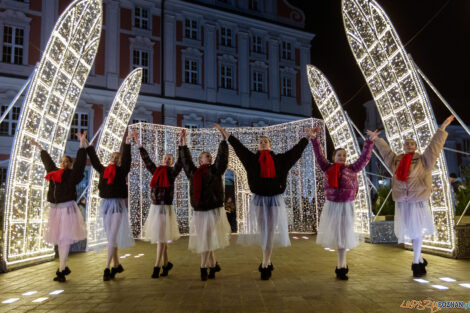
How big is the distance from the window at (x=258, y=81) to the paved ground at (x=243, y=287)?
20.0m

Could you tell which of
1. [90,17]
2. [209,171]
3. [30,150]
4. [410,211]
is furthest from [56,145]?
[410,211]

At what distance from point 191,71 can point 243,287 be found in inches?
812

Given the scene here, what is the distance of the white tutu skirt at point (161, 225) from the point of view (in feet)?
17.5

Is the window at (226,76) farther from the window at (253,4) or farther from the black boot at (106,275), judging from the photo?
the black boot at (106,275)

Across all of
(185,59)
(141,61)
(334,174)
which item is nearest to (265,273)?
(334,174)

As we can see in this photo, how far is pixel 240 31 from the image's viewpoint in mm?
25328

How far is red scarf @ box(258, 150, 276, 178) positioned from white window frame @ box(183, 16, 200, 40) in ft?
66.3

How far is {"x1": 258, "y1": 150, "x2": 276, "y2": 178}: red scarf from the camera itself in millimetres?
5031

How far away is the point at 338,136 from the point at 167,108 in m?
14.1

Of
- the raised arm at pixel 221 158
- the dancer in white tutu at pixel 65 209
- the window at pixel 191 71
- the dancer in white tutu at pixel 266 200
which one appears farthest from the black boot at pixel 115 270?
the window at pixel 191 71

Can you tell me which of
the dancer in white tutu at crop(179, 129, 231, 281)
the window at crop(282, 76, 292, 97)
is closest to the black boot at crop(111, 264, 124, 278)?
the dancer in white tutu at crop(179, 129, 231, 281)

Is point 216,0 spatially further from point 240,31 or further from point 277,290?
point 277,290

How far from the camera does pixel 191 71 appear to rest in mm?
23703

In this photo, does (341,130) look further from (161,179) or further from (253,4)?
(253,4)
